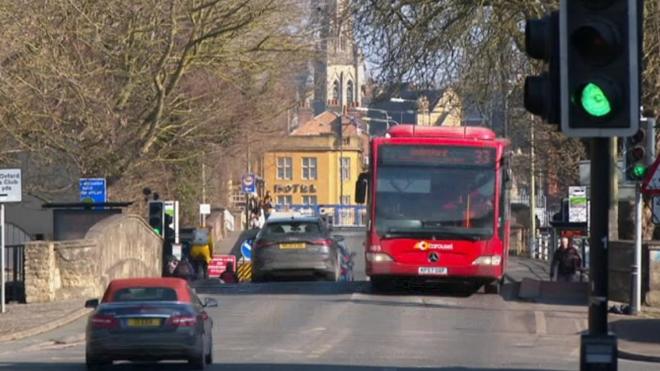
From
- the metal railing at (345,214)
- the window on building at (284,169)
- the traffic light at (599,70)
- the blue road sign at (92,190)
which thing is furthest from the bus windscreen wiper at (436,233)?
the window on building at (284,169)

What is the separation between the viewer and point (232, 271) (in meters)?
43.8

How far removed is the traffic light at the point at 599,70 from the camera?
8422mm

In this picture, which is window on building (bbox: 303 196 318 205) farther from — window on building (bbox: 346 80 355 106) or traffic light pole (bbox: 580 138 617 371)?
traffic light pole (bbox: 580 138 617 371)

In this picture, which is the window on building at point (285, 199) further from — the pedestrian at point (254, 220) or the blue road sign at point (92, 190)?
the blue road sign at point (92, 190)

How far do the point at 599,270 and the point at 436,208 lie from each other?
1882 centimetres

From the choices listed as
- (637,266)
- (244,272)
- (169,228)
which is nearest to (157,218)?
(169,228)

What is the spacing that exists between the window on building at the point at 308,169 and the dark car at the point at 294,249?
76456 millimetres

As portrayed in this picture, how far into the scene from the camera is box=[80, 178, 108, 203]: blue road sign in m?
35.8

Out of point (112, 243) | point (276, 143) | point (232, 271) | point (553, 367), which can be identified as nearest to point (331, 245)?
point (112, 243)

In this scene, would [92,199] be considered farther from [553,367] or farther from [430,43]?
[553,367]

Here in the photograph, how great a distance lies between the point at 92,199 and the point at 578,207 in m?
12.7

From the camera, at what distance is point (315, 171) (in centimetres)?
11312

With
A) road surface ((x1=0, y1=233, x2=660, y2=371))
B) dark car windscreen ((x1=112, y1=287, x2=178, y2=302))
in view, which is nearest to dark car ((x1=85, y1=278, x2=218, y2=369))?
dark car windscreen ((x1=112, y1=287, x2=178, y2=302))

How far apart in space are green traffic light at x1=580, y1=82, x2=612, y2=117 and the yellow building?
10098 centimetres
